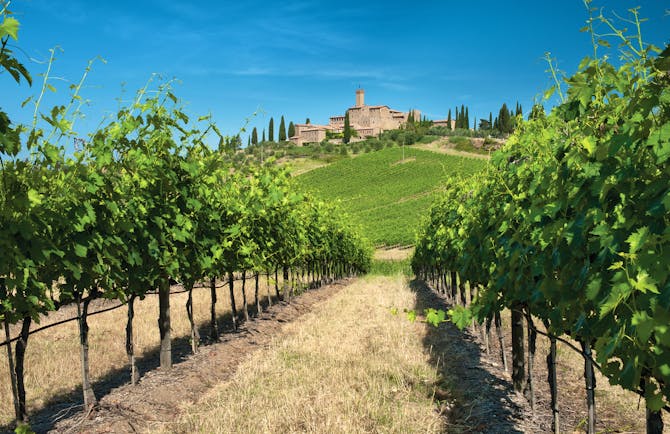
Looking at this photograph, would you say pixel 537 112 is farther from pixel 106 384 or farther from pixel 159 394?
pixel 106 384

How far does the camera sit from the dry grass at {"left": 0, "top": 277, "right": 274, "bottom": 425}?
7.27 m

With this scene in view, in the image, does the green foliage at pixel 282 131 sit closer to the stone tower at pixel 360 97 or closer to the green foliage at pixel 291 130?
the green foliage at pixel 291 130

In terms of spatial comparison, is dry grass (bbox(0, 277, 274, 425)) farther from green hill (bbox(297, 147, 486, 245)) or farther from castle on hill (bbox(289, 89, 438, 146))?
castle on hill (bbox(289, 89, 438, 146))

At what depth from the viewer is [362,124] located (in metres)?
143

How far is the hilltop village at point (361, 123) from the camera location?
131 m

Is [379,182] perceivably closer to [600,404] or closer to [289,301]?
[289,301]

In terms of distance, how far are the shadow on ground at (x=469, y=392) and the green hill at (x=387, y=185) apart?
33445 millimetres

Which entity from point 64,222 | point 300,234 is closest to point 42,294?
point 64,222

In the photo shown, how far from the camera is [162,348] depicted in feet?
25.5

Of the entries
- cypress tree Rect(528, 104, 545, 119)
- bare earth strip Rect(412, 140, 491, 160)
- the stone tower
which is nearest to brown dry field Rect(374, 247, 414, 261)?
cypress tree Rect(528, 104, 545, 119)

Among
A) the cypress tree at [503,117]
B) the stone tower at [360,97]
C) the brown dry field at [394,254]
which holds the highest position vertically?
the stone tower at [360,97]

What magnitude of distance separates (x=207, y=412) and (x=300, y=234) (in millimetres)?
7998

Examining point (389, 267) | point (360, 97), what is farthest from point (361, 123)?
point (389, 267)

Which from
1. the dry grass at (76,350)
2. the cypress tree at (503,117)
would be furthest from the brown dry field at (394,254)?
the cypress tree at (503,117)
